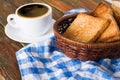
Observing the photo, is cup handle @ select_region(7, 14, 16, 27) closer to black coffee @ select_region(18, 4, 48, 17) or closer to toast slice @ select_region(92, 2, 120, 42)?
black coffee @ select_region(18, 4, 48, 17)

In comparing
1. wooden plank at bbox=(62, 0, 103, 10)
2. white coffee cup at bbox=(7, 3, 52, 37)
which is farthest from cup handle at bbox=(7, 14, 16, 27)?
wooden plank at bbox=(62, 0, 103, 10)

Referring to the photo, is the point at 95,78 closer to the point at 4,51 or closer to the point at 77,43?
the point at 77,43

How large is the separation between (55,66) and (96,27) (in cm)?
16

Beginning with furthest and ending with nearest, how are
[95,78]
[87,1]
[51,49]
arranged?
[87,1]
[51,49]
[95,78]

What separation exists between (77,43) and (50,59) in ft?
0.39

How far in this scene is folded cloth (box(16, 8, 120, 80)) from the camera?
764 mm

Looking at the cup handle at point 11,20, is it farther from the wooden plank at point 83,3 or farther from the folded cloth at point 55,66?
the wooden plank at point 83,3

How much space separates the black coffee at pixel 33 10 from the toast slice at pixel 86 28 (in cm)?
13

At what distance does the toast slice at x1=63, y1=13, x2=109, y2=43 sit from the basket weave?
3 centimetres

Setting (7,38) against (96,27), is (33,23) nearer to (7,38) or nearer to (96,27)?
(7,38)

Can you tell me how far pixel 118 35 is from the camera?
2.59ft

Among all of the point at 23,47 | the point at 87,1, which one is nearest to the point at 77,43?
the point at 23,47

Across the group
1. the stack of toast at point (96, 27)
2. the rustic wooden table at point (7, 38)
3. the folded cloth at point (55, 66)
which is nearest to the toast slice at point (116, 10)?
the stack of toast at point (96, 27)

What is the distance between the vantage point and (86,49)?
2.52 ft
